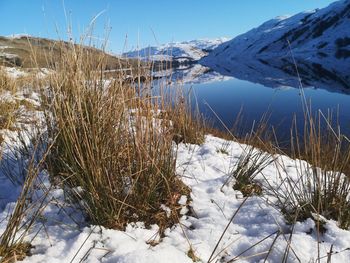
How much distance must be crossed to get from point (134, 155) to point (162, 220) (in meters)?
0.48

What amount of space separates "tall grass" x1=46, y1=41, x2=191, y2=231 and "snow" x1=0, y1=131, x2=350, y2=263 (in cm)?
11

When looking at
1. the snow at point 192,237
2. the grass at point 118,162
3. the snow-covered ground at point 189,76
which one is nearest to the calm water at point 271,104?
the snow-covered ground at point 189,76

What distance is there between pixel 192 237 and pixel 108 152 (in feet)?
2.58

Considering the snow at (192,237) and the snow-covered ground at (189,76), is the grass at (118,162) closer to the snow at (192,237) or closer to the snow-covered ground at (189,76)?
the snow at (192,237)

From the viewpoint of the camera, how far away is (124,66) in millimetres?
2910

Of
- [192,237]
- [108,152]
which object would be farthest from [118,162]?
A: [192,237]

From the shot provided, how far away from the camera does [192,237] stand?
2322 millimetres

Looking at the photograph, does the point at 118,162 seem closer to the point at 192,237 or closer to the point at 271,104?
the point at 192,237

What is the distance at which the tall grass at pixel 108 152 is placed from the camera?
228cm

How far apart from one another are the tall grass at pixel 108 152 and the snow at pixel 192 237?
11 cm

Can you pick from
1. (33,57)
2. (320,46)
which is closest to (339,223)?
(33,57)

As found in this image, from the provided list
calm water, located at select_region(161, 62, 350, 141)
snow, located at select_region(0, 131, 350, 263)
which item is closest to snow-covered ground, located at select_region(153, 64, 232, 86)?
snow, located at select_region(0, 131, 350, 263)

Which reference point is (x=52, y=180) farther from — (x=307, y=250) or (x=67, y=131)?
(x=307, y=250)

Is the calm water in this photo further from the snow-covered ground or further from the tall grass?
the tall grass
